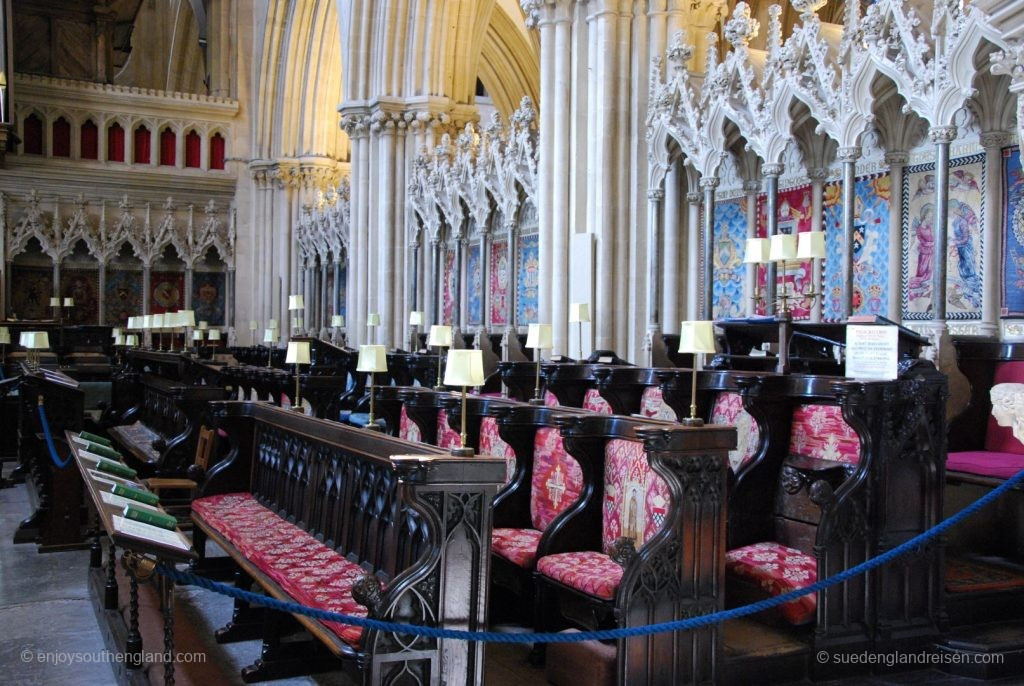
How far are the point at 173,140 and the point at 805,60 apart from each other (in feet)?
63.0

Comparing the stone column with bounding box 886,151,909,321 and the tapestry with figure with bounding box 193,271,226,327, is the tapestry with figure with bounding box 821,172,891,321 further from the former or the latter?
the tapestry with figure with bounding box 193,271,226,327

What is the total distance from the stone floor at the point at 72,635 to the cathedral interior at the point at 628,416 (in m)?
0.03

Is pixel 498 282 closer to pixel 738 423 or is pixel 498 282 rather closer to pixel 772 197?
pixel 772 197

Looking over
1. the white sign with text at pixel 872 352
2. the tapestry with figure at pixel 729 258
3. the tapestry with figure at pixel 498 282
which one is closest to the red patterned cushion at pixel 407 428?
the white sign with text at pixel 872 352

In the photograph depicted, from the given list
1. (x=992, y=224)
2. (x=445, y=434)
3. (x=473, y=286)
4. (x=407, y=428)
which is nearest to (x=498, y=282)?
(x=473, y=286)

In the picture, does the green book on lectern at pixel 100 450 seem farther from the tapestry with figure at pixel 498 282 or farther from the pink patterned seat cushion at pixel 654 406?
the tapestry with figure at pixel 498 282

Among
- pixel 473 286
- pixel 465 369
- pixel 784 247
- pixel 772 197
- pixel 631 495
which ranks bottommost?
pixel 631 495

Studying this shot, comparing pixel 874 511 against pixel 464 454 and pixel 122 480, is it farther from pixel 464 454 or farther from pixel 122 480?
pixel 122 480

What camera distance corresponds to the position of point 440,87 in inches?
651

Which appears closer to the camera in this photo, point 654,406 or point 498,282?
point 654,406

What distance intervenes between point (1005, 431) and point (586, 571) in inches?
136

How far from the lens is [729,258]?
376 inches

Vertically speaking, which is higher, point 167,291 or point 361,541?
point 167,291

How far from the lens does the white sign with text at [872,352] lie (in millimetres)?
4559
